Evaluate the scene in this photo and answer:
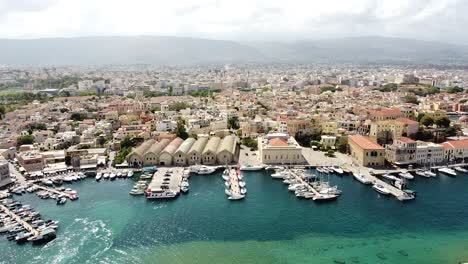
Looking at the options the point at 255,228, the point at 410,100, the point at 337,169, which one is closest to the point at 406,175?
the point at 337,169

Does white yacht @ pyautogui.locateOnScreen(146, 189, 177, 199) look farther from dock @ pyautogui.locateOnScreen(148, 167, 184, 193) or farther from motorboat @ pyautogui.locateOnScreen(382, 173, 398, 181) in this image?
motorboat @ pyautogui.locateOnScreen(382, 173, 398, 181)

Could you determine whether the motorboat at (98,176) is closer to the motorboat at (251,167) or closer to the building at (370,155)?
the motorboat at (251,167)

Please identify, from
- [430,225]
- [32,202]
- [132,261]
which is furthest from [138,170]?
[430,225]

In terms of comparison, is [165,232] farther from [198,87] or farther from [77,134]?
[198,87]

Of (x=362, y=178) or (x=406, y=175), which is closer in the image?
(x=362, y=178)

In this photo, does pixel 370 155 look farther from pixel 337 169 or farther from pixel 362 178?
pixel 362 178

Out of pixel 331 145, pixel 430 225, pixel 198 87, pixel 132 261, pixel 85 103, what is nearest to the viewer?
pixel 132 261

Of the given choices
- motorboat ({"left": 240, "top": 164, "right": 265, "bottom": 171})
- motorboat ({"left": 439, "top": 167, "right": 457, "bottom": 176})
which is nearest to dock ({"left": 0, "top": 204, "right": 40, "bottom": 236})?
motorboat ({"left": 240, "top": 164, "right": 265, "bottom": 171})
